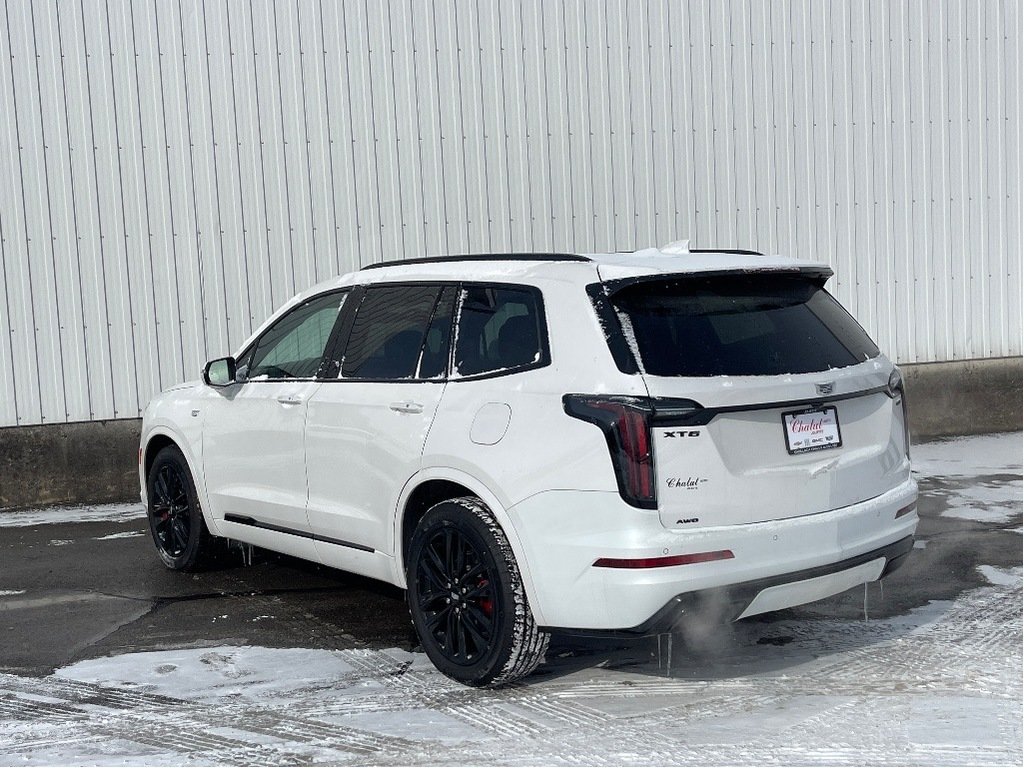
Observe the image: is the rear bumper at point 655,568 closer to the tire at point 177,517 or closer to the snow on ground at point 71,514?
the tire at point 177,517

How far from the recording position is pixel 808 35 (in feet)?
38.2

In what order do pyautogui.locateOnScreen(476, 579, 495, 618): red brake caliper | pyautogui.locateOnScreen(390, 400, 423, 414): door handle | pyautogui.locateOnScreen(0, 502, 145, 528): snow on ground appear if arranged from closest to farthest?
pyautogui.locateOnScreen(476, 579, 495, 618): red brake caliper
pyautogui.locateOnScreen(390, 400, 423, 414): door handle
pyautogui.locateOnScreen(0, 502, 145, 528): snow on ground

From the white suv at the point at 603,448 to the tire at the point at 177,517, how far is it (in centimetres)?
161

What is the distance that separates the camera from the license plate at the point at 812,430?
487 centimetres

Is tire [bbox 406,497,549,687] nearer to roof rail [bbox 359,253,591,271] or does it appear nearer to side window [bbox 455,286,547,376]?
side window [bbox 455,286,547,376]

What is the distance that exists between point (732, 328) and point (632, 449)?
0.70 m

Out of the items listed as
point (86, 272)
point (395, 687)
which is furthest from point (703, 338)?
point (86, 272)

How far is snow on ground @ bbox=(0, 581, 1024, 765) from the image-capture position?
4.51 metres

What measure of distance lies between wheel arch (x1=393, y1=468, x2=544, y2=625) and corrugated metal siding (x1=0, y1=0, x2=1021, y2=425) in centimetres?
543

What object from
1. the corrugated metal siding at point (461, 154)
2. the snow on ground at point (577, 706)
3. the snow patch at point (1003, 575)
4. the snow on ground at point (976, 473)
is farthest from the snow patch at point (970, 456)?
the snow on ground at point (577, 706)

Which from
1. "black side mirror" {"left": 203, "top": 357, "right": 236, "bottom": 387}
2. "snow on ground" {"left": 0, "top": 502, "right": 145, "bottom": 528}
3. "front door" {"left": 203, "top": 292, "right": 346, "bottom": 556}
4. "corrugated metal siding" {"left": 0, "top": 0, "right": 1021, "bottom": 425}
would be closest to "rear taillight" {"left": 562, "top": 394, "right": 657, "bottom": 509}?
"front door" {"left": 203, "top": 292, "right": 346, "bottom": 556}

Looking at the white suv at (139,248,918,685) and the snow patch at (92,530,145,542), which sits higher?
the white suv at (139,248,918,685)

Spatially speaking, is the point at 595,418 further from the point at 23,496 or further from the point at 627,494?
the point at 23,496

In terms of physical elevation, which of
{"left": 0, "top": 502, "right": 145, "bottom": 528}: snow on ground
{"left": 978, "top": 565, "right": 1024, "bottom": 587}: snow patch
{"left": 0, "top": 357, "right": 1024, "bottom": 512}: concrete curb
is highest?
{"left": 0, "top": 357, "right": 1024, "bottom": 512}: concrete curb
